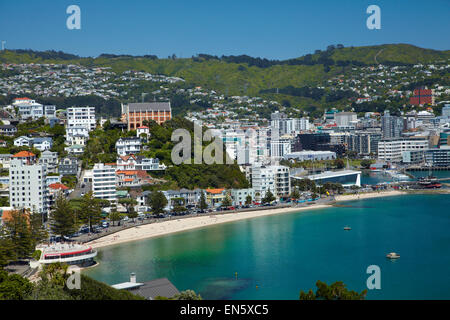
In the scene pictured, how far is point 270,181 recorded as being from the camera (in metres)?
20.2

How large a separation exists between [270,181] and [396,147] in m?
15.7

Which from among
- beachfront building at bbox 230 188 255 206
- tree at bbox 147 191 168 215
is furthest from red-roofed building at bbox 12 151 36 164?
beachfront building at bbox 230 188 255 206

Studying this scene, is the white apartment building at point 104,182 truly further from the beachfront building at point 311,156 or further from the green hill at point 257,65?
the green hill at point 257,65

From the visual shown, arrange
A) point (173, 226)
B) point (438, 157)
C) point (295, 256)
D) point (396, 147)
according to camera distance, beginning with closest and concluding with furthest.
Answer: point (295, 256) < point (173, 226) < point (438, 157) < point (396, 147)

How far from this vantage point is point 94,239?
1386cm

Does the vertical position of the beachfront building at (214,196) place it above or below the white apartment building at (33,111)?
below

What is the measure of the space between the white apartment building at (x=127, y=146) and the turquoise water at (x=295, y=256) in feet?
19.1

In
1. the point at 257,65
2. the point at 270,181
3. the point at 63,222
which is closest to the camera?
the point at 63,222

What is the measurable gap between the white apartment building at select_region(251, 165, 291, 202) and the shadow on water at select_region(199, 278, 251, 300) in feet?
31.0

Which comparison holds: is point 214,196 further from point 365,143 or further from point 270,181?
point 365,143

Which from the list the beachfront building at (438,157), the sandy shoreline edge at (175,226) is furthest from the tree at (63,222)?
the beachfront building at (438,157)

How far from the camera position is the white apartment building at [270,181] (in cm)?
2006

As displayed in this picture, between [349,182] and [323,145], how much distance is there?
39.5 ft

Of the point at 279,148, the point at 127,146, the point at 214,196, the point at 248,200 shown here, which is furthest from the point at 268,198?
the point at 279,148
